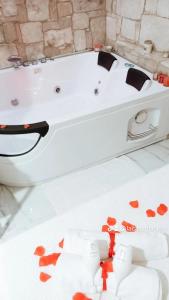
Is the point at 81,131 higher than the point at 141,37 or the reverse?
the reverse

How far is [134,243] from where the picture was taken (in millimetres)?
1059

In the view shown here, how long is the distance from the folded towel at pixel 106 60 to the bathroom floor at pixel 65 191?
90 cm

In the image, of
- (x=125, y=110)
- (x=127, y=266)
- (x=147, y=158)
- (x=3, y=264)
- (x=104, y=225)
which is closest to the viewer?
(x=127, y=266)

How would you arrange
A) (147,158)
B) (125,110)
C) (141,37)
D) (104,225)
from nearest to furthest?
(104,225) < (125,110) < (147,158) < (141,37)

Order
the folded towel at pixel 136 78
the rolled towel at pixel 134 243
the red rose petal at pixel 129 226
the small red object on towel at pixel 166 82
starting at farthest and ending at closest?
the folded towel at pixel 136 78 → the small red object on towel at pixel 166 82 → the red rose petal at pixel 129 226 → the rolled towel at pixel 134 243

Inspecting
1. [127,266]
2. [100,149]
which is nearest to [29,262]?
Answer: [127,266]

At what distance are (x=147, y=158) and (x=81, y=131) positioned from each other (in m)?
0.66

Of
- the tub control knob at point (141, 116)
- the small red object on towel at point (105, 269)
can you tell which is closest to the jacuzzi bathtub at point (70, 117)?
the tub control knob at point (141, 116)

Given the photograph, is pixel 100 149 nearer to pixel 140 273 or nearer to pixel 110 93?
pixel 110 93

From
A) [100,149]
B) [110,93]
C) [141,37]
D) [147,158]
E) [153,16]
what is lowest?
[147,158]

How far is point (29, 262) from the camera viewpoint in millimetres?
1070

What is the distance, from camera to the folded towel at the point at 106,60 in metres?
2.55

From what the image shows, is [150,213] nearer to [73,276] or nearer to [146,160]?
[73,276]

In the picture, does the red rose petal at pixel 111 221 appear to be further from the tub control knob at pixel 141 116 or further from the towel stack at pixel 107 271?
the tub control knob at pixel 141 116
